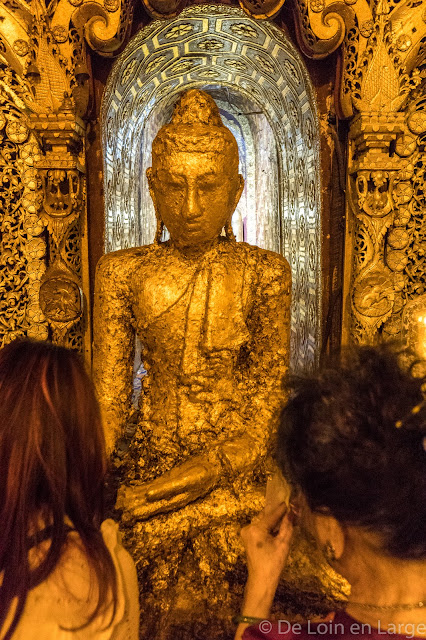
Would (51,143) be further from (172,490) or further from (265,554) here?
(265,554)

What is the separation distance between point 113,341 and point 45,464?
1268mm

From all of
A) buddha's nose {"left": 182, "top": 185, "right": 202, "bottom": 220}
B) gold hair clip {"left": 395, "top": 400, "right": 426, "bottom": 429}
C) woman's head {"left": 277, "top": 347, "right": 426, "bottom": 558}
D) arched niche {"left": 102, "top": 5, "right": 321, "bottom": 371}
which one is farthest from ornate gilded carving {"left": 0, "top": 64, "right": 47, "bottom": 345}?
gold hair clip {"left": 395, "top": 400, "right": 426, "bottom": 429}

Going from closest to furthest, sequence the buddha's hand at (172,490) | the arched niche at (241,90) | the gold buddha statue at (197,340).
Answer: the buddha's hand at (172,490), the gold buddha statue at (197,340), the arched niche at (241,90)

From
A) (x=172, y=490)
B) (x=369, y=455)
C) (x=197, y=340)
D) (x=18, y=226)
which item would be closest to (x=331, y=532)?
(x=369, y=455)

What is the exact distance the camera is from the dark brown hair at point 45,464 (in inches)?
43.5

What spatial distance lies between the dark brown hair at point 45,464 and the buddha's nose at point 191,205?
107 centimetres

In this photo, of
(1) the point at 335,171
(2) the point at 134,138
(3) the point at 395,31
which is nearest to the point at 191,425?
(1) the point at 335,171

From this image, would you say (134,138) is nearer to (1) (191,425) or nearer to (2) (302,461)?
(1) (191,425)

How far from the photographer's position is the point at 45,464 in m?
1.13

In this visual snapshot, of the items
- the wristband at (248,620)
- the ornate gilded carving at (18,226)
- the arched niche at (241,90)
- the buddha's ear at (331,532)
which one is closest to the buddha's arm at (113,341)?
the ornate gilded carving at (18,226)

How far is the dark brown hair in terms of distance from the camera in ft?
3.63

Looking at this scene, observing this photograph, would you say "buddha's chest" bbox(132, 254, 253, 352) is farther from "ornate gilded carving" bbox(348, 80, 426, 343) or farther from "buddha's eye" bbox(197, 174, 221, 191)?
"ornate gilded carving" bbox(348, 80, 426, 343)

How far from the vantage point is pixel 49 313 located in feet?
9.48

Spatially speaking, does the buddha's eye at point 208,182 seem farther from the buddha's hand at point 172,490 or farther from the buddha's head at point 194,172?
the buddha's hand at point 172,490
